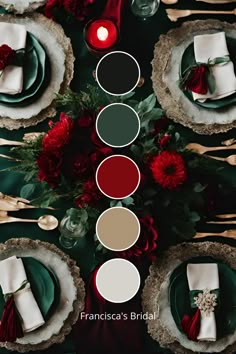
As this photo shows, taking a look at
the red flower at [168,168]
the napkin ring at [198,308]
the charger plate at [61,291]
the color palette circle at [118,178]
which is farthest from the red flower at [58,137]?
the napkin ring at [198,308]

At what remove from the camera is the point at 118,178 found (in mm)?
1688

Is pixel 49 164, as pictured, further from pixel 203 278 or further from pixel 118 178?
pixel 203 278

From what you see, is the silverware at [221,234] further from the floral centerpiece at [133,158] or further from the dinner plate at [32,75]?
the dinner plate at [32,75]

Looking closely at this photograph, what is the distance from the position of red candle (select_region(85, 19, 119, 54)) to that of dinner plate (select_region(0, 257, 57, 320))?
2.05 feet

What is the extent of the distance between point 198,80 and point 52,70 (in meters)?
0.42

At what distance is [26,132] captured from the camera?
76.6 inches

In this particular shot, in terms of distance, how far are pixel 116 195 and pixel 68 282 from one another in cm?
32

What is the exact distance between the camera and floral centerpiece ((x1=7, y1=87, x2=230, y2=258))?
1700 millimetres

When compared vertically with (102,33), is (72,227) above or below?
below

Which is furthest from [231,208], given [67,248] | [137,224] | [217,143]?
[67,248]

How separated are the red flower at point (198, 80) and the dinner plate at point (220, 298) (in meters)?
0.47

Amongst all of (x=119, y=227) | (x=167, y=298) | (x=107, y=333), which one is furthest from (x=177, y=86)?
(x=107, y=333)

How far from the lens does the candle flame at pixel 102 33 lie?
192 cm

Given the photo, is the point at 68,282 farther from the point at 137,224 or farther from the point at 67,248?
the point at 137,224
